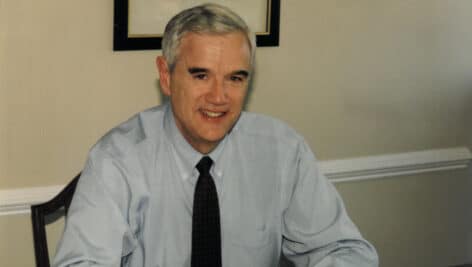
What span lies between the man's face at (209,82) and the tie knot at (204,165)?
0.07 m

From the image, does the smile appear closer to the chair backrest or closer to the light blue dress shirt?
the light blue dress shirt

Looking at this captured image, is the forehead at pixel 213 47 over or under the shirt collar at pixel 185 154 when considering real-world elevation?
over

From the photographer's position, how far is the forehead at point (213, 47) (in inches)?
94.6

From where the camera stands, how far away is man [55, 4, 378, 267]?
2402 millimetres

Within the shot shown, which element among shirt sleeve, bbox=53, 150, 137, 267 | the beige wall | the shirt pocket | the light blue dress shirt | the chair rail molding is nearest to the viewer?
shirt sleeve, bbox=53, 150, 137, 267

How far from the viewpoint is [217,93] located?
7.97 feet

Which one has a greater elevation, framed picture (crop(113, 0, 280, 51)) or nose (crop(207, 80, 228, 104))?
framed picture (crop(113, 0, 280, 51))

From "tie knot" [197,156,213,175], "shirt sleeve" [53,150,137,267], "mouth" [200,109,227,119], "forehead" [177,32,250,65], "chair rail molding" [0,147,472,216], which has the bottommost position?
"chair rail molding" [0,147,472,216]

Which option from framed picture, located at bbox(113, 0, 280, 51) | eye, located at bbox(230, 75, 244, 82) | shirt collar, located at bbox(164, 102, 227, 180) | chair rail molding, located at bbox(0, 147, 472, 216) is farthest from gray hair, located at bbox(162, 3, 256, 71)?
chair rail molding, located at bbox(0, 147, 472, 216)

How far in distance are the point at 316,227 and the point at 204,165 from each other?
0.36 m

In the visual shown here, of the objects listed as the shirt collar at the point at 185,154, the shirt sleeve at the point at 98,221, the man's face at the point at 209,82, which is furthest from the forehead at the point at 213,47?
the shirt sleeve at the point at 98,221

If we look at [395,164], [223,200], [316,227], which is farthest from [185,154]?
[395,164]

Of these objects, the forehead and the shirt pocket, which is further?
the shirt pocket

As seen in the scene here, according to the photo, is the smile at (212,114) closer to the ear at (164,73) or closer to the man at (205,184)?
the man at (205,184)
